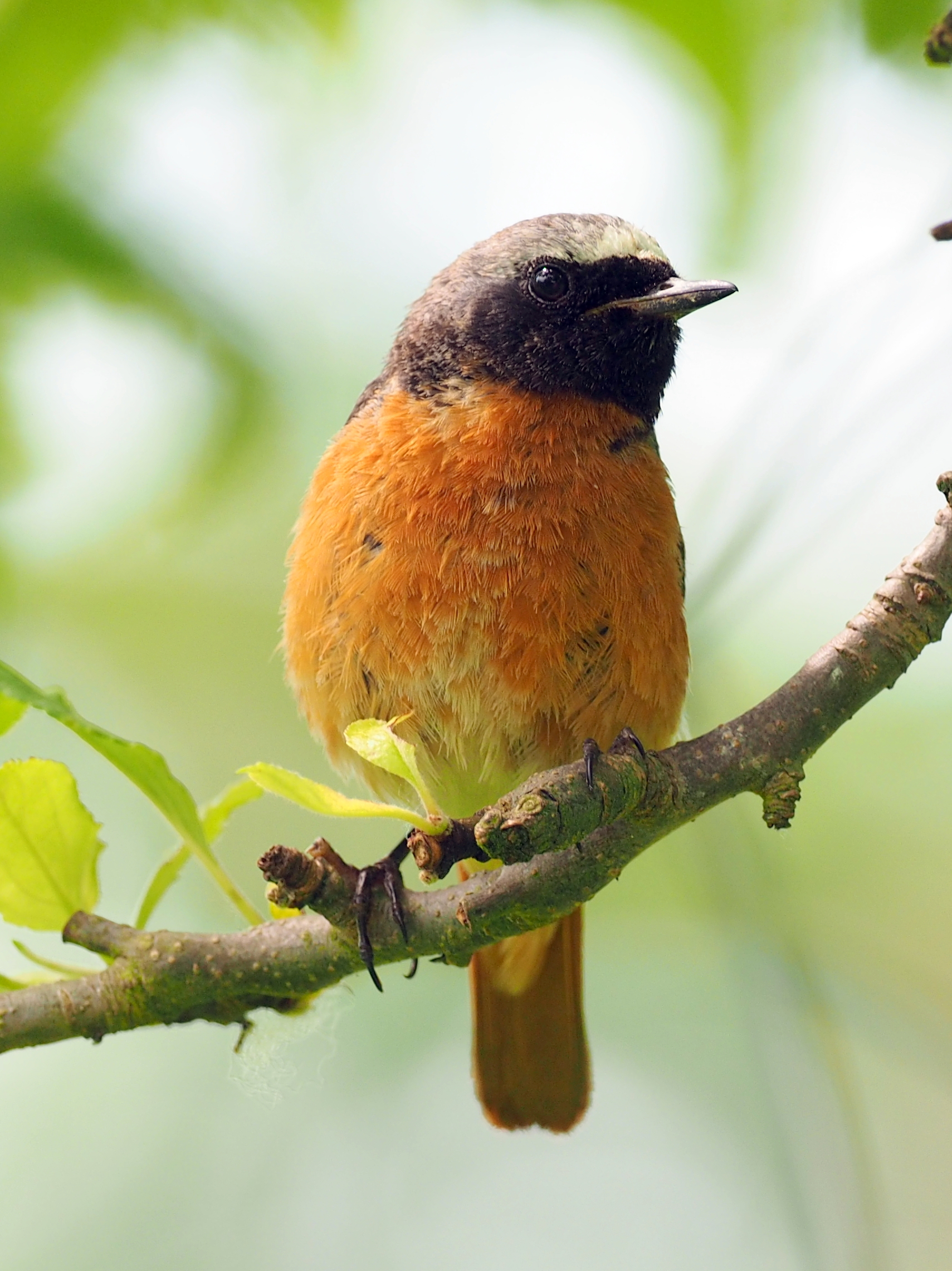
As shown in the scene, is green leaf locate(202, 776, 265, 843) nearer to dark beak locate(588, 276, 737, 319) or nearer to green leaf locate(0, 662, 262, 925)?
green leaf locate(0, 662, 262, 925)

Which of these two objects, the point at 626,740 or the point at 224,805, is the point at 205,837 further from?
the point at 626,740

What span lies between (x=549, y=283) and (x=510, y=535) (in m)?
0.99

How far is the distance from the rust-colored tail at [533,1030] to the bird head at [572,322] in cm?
173

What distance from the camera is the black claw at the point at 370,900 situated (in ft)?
7.41

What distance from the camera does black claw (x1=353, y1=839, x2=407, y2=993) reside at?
7.41 feet

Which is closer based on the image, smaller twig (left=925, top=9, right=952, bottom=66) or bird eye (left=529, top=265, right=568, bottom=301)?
smaller twig (left=925, top=9, right=952, bottom=66)

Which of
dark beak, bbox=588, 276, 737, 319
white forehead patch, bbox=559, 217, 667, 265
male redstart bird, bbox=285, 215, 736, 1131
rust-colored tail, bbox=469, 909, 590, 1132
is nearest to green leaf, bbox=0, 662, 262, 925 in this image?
male redstart bird, bbox=285, 215, 736, 1131

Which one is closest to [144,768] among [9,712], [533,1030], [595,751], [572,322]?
[9,712]

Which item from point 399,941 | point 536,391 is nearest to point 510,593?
point 536,391

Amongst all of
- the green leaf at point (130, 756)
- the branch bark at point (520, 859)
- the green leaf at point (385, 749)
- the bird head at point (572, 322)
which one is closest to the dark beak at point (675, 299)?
the bird head at point (572, 322)

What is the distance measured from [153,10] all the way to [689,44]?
3.57 ft

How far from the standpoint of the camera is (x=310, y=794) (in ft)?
6.40

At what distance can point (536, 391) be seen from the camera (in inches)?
128

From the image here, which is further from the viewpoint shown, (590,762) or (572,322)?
(572,322)
